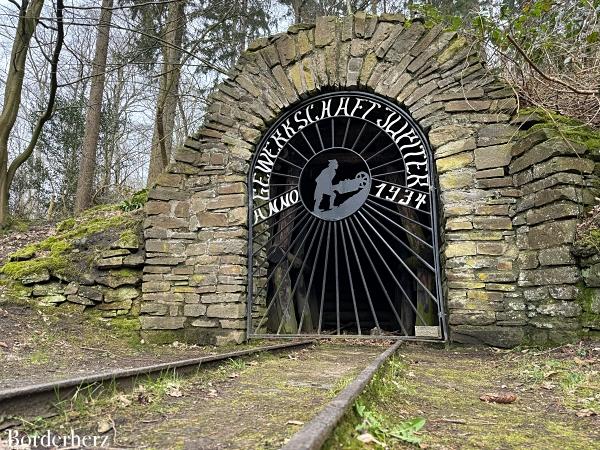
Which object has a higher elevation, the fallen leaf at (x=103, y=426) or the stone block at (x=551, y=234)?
the stone block at (x=551, y=234)

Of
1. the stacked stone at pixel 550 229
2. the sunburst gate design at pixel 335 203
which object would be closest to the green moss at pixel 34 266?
the sunburst gate design at pixel 335 203

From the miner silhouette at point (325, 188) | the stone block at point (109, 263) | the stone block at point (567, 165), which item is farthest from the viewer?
the miner silhouette at point (325, 188)

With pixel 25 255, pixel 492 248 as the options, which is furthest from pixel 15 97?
pixel 492 248

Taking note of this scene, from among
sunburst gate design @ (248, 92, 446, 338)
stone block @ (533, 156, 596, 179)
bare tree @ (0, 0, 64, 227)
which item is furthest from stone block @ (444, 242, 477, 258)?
bare tree @ (0, 0, 64, 227)

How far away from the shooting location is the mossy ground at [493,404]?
5.98 ft

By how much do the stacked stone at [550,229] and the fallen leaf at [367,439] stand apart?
11.6 feet

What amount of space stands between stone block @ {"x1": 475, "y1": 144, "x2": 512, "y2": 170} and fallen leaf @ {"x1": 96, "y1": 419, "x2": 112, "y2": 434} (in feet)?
14.6

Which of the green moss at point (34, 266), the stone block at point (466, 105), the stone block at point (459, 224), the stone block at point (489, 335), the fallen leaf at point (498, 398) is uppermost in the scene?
the stone block at point (466, 105)

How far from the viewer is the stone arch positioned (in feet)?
16.4

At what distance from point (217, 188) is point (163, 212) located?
733 mm

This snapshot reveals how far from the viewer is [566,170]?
4.54 metres

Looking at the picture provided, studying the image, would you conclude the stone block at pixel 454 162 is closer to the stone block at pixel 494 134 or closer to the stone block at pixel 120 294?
the stone block at pixel 494 134

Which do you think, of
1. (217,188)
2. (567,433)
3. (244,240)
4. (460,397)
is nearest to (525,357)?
(460,397)

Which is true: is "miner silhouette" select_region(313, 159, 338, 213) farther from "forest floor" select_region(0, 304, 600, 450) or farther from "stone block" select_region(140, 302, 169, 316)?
"stone block" select_region(140, 302, 169, 316)
